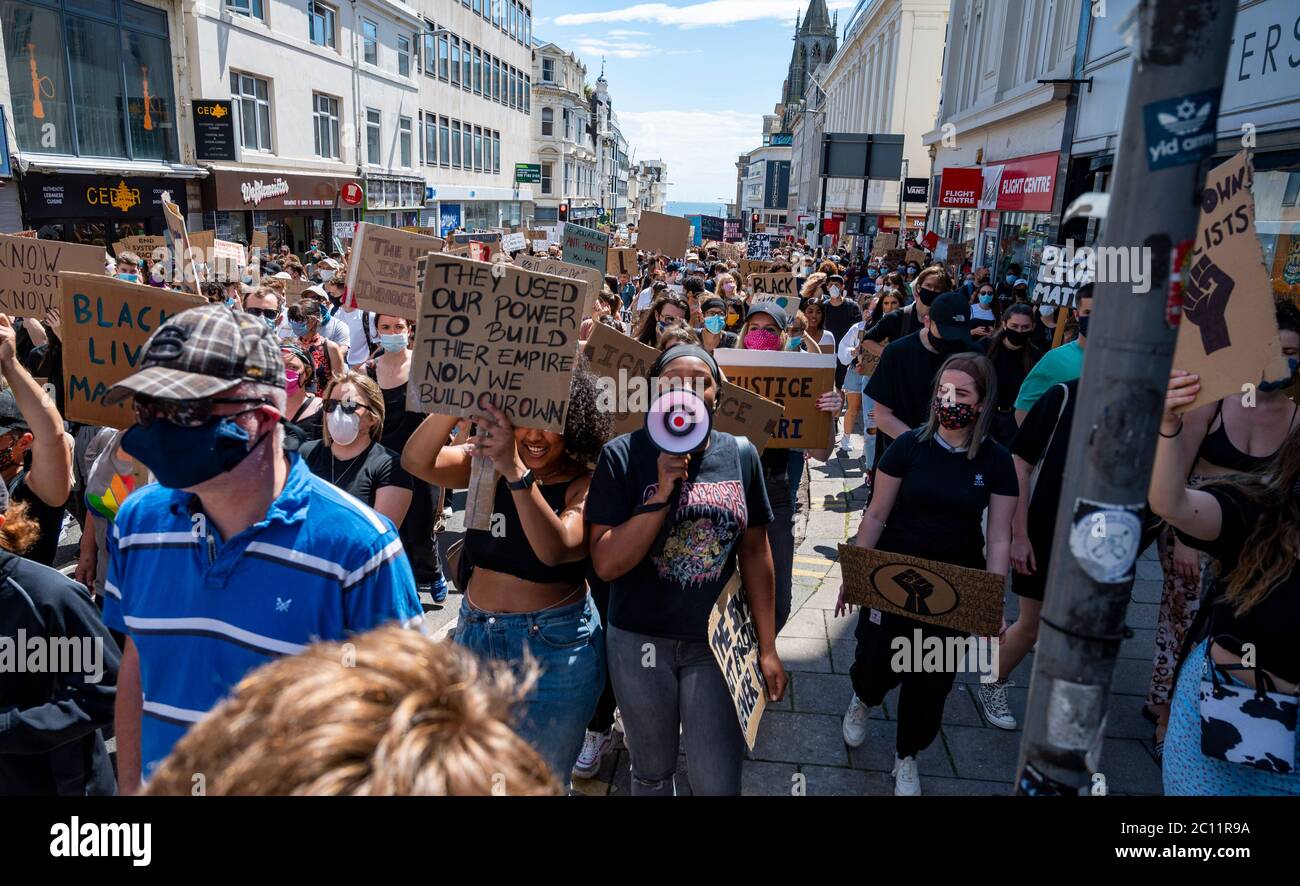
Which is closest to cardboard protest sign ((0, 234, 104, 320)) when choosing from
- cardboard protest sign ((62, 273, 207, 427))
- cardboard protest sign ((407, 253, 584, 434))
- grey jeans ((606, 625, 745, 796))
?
cardboard protest sign ((62, 273, 207, 427))

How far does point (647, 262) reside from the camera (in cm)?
1884

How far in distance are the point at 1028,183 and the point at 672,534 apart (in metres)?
17.0

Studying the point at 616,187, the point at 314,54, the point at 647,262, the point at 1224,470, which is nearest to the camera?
the point at 1224,470

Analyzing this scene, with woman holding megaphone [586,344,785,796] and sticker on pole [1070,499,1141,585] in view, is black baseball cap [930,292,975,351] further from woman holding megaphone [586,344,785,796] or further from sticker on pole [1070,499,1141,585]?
sticker on pole [1070,499,1141,585]

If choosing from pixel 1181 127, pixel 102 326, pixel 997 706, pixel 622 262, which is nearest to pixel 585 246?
pixel 622 262

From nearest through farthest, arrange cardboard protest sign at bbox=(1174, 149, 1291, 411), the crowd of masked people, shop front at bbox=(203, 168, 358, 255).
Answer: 1. the crowd of masked people
2. cardboard protest sign at bbox=(1174, 149, 1291, 411)
3. shop front at bbox=(203, 168, 358, 255)

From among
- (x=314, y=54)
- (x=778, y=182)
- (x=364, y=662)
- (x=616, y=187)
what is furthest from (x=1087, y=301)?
(x=616, y=187)

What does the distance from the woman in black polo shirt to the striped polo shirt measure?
2349 mm

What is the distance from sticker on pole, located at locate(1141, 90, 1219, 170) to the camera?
133 centimetres

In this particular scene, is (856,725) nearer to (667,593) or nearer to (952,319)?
(667,593)

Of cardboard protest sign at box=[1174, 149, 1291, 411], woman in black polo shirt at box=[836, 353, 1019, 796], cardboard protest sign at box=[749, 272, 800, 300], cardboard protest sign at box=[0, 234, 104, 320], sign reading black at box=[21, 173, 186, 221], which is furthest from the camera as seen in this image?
sign reading black at box=[21, 173, 186, 221]

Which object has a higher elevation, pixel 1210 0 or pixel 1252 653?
pixel 1210 0
